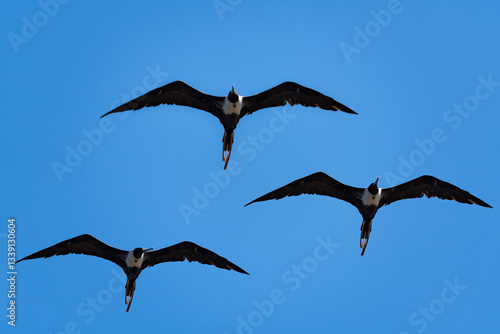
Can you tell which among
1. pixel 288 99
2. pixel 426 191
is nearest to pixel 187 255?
pixel 288 99

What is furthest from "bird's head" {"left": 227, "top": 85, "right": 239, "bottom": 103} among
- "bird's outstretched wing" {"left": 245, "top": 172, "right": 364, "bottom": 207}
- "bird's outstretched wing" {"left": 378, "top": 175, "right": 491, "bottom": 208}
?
"bird's outstretched wing" {"left": 378, "top": 175, "right": 491, "bottom": 208}

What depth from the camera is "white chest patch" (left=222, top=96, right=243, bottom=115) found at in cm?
2138

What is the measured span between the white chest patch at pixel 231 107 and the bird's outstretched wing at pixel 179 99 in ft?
0.66

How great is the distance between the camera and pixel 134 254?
21531 millimetres

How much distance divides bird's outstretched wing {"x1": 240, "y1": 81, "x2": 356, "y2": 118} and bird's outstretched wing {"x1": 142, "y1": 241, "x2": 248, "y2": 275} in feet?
13.2

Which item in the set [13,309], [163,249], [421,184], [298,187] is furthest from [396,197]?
[13,309]

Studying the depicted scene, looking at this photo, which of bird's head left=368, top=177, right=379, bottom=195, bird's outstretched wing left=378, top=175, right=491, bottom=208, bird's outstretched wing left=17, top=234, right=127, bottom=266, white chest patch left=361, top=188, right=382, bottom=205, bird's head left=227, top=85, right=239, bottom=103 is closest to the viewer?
bird's outstretched wing left=17, top=234, right=127, bottom=266

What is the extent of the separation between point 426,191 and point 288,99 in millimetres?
4836

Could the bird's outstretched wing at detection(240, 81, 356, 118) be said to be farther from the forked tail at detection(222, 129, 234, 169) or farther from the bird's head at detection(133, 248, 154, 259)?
the bird's head at detection(133, 248, 154, 259)

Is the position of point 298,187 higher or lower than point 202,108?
lower

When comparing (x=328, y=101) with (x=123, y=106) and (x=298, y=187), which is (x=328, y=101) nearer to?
(x=298, y=187)

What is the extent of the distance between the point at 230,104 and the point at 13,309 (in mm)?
8278

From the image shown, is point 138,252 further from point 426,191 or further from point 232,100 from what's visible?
point 426,191

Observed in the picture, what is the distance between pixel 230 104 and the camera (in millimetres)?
21375
